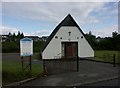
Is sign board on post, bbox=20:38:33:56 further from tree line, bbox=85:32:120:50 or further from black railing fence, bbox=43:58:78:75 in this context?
tree line, bbox=85:32:120:50

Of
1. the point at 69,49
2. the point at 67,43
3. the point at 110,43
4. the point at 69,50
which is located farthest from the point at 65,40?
the point at 110,43

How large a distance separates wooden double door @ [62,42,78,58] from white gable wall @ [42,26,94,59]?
2.02ft

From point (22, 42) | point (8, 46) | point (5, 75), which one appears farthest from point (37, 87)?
point (8, 46)

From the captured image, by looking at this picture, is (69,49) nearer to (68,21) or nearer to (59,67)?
(68,21)

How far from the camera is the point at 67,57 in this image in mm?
27141

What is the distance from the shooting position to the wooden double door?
27.3 metres

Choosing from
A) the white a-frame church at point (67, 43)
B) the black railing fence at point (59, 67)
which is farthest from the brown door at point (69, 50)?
the black railing fence at point (59, 67)

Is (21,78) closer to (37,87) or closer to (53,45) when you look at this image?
(37,87)

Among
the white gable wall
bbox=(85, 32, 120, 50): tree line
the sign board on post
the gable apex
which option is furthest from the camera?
bbox=(85, 32, 120, 50): tree line

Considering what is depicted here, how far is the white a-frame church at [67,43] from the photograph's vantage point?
26297 mm

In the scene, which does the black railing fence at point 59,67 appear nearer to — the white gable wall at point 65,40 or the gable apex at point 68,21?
the white gable wall at point 65,40

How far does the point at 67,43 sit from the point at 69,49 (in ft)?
3.10

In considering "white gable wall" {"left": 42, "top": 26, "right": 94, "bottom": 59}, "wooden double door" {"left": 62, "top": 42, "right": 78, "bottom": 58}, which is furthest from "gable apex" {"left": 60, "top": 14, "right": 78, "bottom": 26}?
"wooden double door" {"left": 62, "top": 42, "right": 78, "bottom": 58}

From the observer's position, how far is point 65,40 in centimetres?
2688
